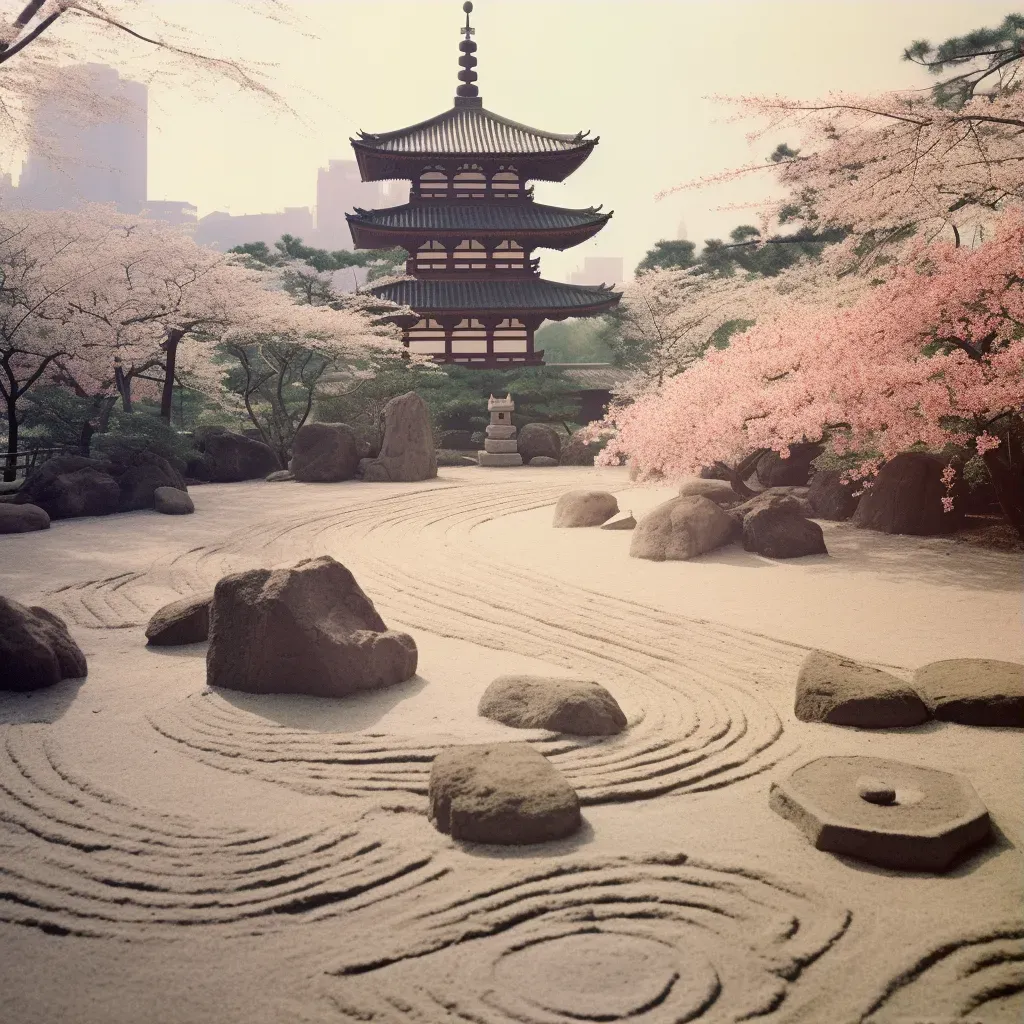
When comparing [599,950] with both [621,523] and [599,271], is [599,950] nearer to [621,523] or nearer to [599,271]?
[621,523]

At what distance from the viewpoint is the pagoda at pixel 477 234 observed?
27266 mm

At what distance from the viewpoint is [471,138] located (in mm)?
29047

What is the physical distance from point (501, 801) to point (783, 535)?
22.0ft

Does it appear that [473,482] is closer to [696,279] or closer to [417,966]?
[696,279]

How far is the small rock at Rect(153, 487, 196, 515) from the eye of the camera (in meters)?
13.5

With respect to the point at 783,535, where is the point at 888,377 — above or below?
above

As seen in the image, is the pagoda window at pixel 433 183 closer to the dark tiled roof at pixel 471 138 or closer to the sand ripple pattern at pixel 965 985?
the dark tiled roof at pixel 471 138

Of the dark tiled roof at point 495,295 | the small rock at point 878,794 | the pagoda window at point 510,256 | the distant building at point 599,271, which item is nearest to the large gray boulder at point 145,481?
the small rock at point 878,794

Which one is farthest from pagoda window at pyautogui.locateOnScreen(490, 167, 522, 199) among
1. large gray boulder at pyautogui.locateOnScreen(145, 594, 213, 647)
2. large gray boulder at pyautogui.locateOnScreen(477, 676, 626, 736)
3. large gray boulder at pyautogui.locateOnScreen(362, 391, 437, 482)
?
large gray boulder at pyautogui.locateOnScreen(477, 676, 626, 736)

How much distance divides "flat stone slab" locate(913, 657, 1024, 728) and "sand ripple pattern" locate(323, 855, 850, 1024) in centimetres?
220

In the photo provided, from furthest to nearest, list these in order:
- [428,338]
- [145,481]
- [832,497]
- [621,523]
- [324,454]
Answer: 1. [428,338]
2. [324,454]
3. [145,481]
4. [832,497]
5. [621,523]

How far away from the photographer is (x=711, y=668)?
6.24 metres

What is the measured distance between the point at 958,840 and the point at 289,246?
1058 inches

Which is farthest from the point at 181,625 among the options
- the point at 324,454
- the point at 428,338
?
the point at 428,338
